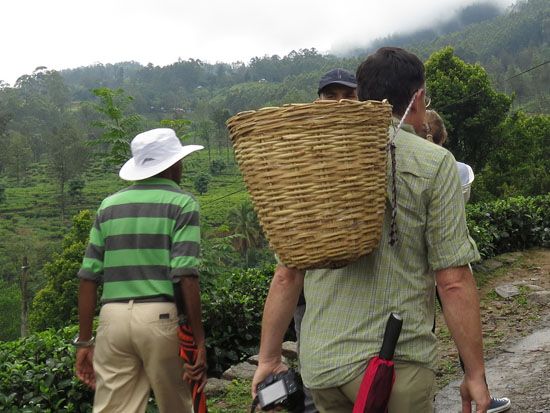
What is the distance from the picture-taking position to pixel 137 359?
8.16ft

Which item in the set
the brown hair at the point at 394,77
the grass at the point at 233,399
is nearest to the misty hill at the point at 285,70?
the grass at the point at 233,399

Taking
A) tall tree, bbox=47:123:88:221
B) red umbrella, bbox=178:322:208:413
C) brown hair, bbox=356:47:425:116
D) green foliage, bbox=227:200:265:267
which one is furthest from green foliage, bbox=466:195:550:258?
tall tree, bbox=47:123:88:221

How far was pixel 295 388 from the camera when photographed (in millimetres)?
1520

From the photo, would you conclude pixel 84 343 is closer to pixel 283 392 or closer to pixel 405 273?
pixel 283 392

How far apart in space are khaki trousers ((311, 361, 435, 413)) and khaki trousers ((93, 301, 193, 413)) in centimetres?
105

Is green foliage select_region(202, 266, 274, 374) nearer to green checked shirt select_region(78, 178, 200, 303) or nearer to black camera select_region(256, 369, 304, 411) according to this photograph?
green checked shirt select_region(78, 178, 200, 303)

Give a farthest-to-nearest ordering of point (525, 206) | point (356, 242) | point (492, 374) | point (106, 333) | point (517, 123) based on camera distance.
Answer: point (517, 123), point (525, 206), point (492, 374), point (106, 333), point (356, 242)

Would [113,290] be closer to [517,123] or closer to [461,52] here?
[517,123]

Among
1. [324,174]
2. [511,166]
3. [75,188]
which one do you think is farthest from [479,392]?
[75,188]

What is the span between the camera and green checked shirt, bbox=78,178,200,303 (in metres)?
2.43

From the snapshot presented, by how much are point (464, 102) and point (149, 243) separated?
24.5m

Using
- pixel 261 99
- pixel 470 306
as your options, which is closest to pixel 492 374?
pixel 470 306

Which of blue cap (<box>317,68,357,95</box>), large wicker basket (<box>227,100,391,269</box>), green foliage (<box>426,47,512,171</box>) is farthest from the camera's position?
green foliage (<box>426,47,512,171</box>)

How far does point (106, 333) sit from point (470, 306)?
147 centimetres
